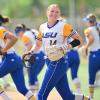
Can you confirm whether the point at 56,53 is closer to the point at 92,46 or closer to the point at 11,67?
the point at 11,67

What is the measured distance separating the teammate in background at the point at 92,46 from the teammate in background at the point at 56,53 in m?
2.65

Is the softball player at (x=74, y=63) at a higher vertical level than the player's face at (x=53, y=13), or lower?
lower

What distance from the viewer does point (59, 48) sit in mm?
10695

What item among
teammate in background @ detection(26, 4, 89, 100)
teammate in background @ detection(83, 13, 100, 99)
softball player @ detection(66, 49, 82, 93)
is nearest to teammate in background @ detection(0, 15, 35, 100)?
teammate in background @ detection(26, 4, 89, 100)

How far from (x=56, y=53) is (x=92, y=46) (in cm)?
323

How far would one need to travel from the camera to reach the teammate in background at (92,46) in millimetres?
13552

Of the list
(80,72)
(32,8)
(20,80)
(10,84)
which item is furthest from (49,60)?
(32,8)

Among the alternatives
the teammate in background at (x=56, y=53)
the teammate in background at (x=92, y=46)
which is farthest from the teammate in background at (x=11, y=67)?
the teammate in background at (x=92, y=46)

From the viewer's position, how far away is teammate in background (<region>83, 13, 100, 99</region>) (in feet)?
44.5

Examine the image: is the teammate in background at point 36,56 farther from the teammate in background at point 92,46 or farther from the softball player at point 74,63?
the teammate in background at point 92,46

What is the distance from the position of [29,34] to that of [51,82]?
13.6 feet

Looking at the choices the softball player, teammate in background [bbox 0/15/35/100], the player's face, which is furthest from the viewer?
the softball player

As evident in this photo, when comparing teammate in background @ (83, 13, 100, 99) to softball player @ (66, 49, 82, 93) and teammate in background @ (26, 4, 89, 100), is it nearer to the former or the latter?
softball player @ (66, 49, 82, 93)

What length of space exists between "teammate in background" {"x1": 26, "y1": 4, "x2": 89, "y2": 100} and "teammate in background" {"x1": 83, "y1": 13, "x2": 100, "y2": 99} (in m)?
2.65
